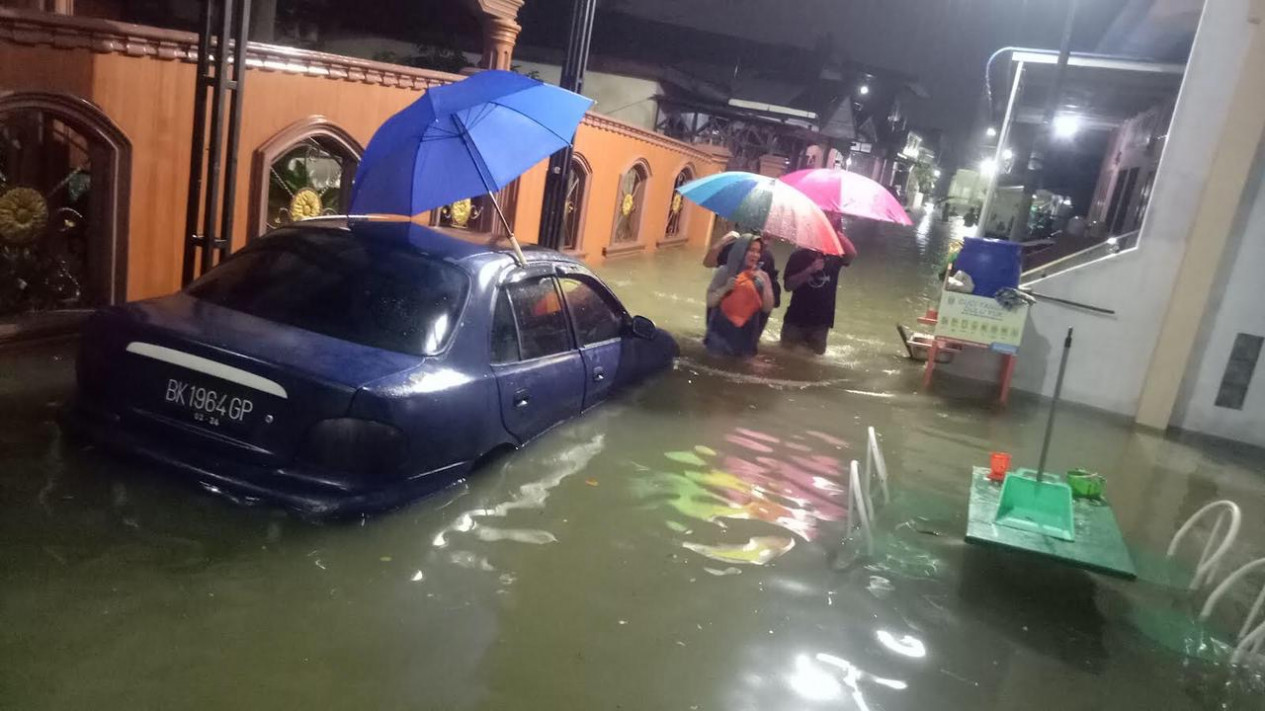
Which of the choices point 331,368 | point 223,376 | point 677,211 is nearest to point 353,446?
point 331,368

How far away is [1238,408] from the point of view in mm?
8906

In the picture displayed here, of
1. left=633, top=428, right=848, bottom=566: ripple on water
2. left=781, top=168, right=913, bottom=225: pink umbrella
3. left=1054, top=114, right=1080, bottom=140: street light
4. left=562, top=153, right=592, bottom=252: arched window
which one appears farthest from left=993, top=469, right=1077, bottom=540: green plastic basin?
left=1054, top=114, right=1080, bottom=140: street light

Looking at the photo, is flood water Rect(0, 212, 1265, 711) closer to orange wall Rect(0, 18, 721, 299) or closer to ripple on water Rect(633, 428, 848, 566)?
ripple on water Rect(633, 428, 848, 566)

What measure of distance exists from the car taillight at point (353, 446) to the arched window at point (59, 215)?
131 inches

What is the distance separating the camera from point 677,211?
1991 centimetres

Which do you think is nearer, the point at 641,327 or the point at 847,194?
the point at 641,327

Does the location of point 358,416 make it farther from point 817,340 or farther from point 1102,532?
point 817,340

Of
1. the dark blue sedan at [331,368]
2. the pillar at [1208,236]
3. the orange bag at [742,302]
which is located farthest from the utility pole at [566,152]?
the pillar at [1208,236]

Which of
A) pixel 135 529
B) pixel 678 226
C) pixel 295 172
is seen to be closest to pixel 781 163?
pixel 678 226

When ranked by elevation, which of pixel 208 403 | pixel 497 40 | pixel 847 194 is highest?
pixel 497 40

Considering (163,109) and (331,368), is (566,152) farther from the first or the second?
(331,368)

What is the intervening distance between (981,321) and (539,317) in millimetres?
5154

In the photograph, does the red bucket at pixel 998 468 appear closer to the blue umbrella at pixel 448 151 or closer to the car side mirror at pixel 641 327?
the car side mirror at pixel 641 327

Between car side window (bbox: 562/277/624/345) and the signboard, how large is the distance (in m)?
3.81
